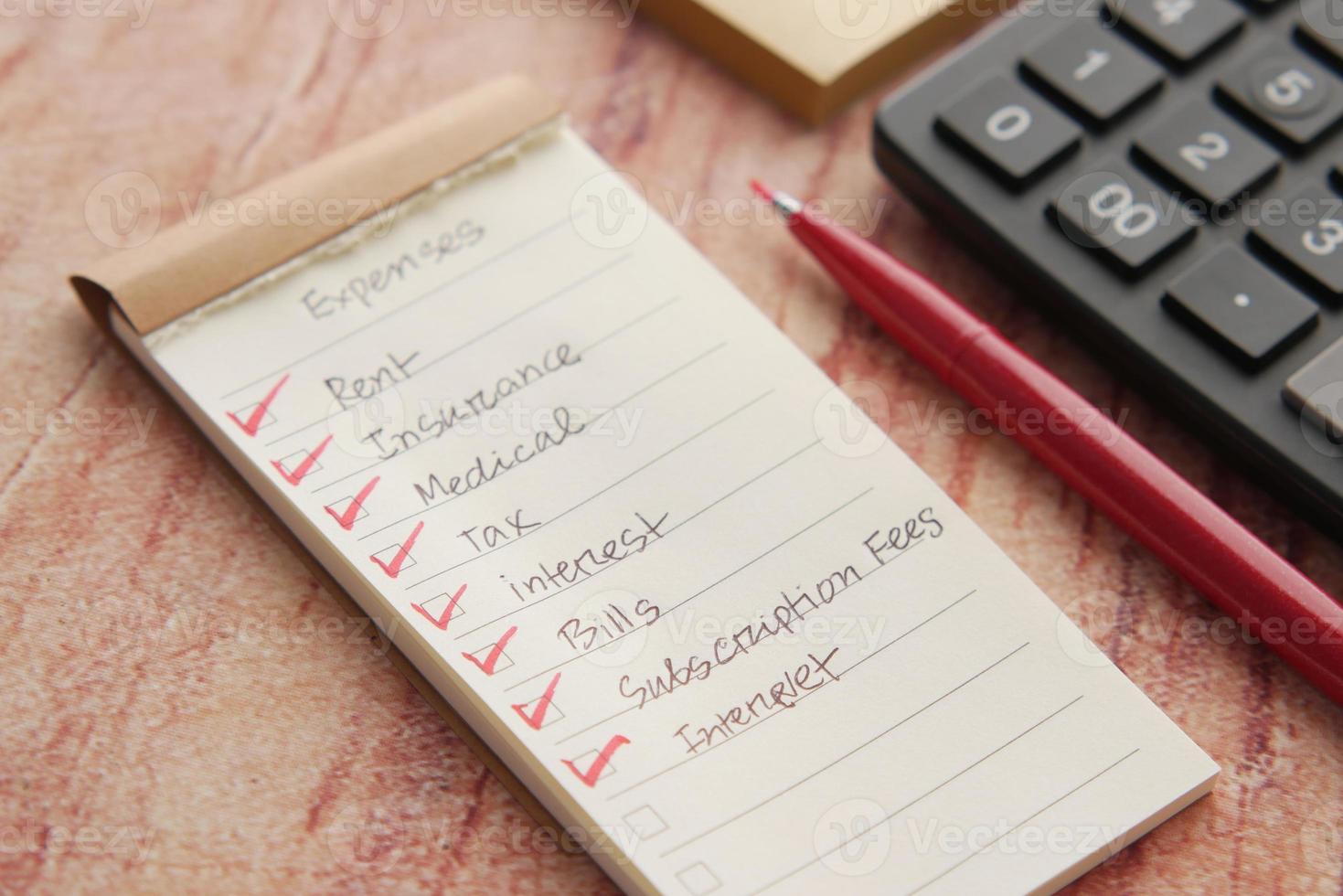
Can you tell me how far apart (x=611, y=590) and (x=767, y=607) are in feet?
0.13

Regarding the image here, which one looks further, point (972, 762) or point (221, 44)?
point (221, 44)

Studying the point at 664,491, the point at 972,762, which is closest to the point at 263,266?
the point at 664,491

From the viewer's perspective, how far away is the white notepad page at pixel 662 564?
0.87 feet

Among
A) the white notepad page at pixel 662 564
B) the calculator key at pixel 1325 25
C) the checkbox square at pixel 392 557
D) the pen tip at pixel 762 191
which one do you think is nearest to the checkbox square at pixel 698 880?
the white notepad page at pixel 662 564

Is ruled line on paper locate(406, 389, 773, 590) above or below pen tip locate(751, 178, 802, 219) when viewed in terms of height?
below

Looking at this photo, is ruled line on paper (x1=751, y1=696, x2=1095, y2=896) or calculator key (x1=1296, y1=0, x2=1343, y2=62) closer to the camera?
ruled line on paper (x1=751, y1=696, x2=1095, y2=896)

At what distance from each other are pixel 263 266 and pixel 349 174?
0.14 feet

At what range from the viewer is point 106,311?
0.33 m

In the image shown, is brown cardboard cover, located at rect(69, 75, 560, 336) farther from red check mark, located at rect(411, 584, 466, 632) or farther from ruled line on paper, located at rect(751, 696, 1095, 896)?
ruled line on paper, located at rect(751, 696, 1095, 896)

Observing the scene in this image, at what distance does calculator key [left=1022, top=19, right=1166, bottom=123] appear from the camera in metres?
0.35

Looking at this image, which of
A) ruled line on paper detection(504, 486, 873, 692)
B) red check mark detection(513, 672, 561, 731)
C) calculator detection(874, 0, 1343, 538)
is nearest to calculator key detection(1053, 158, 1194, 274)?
calculator detection(874, 0, 1343, 538)

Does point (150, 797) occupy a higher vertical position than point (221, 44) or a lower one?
lower

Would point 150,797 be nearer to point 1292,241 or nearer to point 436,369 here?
point 436,369

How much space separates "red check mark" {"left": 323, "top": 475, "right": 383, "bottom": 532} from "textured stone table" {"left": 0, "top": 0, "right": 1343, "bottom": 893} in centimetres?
2
